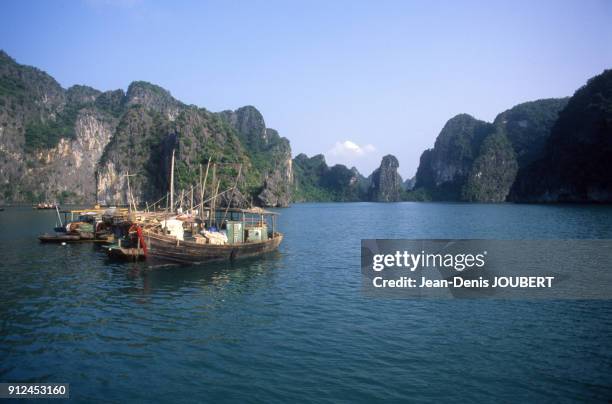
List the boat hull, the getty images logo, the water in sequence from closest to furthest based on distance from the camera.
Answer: the water → the boat hull → the getty images logo

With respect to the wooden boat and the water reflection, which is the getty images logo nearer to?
the water reflection

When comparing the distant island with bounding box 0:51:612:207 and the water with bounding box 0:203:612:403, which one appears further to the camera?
the distant island with bounding box 0:51:612:207

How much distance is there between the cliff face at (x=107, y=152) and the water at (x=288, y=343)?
91.2 m

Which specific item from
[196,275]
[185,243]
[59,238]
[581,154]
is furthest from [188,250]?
[581,154]

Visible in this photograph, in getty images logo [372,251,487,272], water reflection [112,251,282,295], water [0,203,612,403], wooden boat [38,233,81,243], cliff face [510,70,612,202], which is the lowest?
water [0,203,612,403]

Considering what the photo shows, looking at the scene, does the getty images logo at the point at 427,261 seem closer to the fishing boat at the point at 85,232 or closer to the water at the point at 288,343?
the water at the point at 288,343

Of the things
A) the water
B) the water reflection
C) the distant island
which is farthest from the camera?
the distant island

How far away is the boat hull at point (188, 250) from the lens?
1013 inches

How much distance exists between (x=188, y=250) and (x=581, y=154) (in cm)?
12074

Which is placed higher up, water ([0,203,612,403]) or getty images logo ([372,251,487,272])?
getty images logo ([372,251,487,272])

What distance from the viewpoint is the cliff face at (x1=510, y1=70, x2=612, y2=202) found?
10256cm

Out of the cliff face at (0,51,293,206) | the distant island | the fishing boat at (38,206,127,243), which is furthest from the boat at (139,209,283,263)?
the cliff face at (0,51,293,206)

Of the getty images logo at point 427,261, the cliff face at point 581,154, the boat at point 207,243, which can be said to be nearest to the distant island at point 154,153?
the cliff face at point 581,154

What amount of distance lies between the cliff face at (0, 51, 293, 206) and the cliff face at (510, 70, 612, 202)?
9110cm
